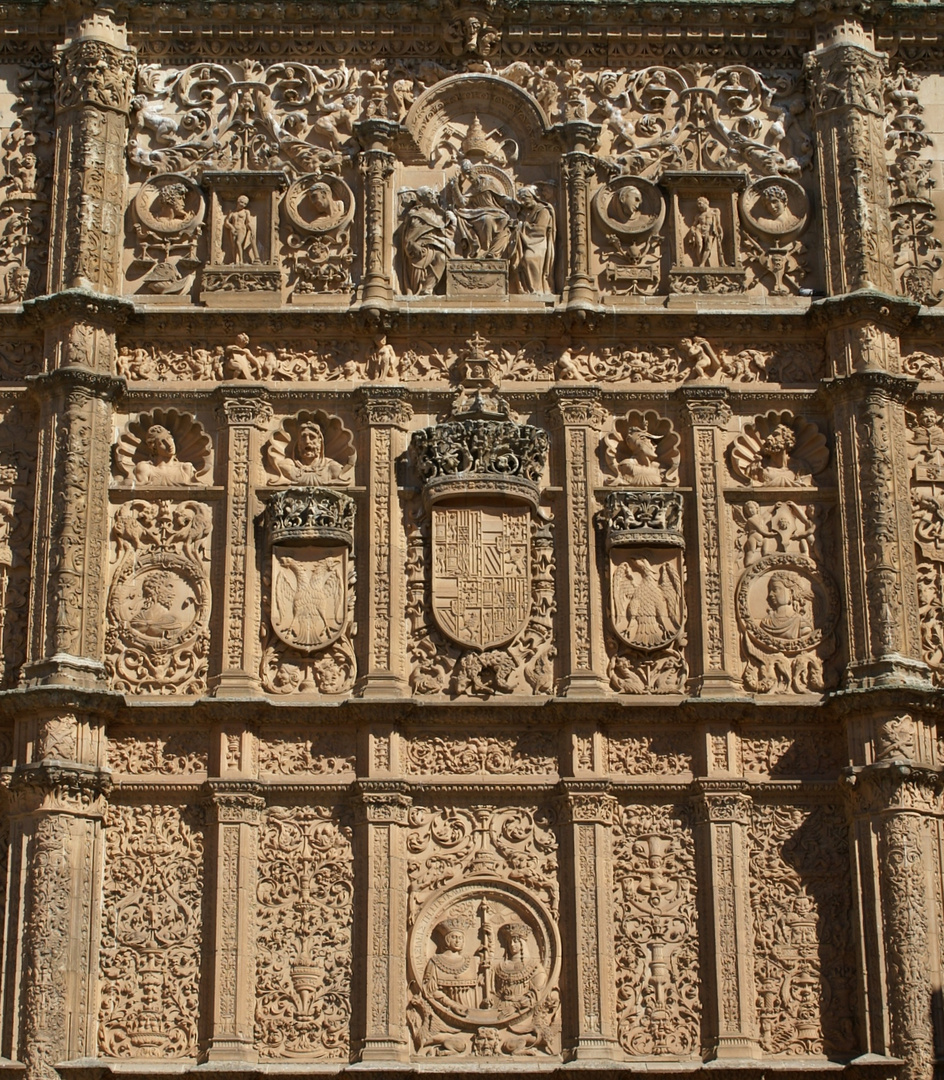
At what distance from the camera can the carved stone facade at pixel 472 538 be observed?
15672mm

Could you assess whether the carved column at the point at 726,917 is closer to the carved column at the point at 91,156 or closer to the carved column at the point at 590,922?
the carved column at the point at 590,922

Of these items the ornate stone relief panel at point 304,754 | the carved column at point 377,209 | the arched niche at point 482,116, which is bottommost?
the ornate stone relief panel at point 304,754

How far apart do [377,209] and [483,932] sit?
20.3 feet

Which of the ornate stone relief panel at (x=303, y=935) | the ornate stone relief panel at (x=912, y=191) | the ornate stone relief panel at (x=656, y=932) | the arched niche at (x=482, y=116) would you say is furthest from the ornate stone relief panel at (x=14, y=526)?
the ornate stone relief panel at (x=912, y=191)

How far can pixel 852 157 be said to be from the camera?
17.6 meters

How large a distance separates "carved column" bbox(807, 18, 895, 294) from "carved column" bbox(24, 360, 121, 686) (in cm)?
623

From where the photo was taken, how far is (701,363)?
1730 centimetres

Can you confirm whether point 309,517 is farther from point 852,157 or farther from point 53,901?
point 852,157

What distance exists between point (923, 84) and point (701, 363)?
11.6ft

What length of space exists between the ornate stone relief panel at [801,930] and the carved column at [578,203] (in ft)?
15.0

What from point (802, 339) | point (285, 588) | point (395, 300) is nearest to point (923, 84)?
point (802, 339)

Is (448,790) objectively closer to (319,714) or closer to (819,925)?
(319,714)

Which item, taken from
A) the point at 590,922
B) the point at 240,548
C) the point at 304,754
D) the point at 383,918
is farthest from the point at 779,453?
the point at 383,918

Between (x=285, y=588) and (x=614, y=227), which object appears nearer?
(x=285, y=588)
